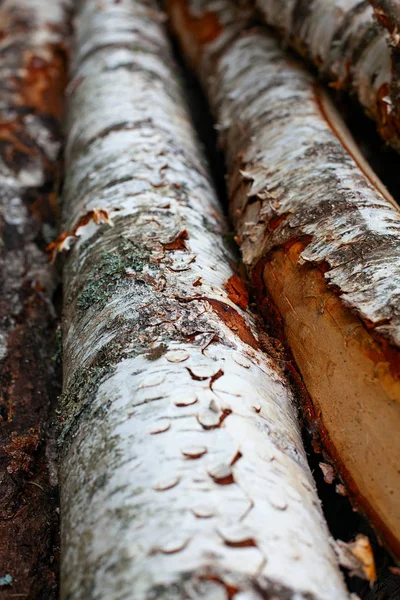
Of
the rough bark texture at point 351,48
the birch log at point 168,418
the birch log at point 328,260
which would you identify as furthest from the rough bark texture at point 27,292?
the rough bark texture at point 351,48

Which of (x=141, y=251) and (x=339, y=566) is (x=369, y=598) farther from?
(x=141, y=251)

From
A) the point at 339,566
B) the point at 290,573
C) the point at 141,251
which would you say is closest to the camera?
the point at 290,573

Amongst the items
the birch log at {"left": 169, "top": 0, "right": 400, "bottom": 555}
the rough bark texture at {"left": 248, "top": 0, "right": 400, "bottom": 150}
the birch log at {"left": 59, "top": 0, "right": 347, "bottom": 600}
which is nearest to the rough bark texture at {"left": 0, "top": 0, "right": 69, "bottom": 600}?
the birch log at {"left": 59, "top": 0, "right": 347, "bottom": 600}

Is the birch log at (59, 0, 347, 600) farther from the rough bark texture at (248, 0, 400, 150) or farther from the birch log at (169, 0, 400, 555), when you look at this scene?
the rough bark texture at (248, 0, 400, 150)

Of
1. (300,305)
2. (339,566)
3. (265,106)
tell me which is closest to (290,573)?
(339,566)

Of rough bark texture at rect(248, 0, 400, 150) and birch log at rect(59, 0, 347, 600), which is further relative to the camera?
rough bark texture at rect(248, 0, 400, 150)
